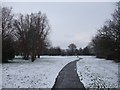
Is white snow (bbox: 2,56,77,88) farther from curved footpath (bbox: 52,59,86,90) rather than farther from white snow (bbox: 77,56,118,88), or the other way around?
white snow (bbox: 77,56,118,88)

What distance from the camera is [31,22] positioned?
61.2 metres

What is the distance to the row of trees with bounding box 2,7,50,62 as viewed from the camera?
5133cm

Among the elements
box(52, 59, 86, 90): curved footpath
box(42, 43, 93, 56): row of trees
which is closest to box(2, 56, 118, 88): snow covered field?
box(52, 59, 86, 90): curved footpath

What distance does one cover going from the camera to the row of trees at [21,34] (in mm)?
51334

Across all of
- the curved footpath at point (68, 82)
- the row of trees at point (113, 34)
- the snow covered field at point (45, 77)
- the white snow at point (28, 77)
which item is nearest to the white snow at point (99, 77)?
the snow covered field at point (45, 77)

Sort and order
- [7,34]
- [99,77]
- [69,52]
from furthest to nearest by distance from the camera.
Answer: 1. [69,52]
2. [7,34]
3. [99,77]

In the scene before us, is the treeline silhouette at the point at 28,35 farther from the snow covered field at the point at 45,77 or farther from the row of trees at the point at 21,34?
the snow covered field at the point at 45,77

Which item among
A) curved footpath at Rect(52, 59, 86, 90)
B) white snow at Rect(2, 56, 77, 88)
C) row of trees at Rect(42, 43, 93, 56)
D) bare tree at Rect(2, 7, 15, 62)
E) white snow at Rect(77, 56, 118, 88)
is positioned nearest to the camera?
curved footpath at Rect(52, 59, 86, 90)

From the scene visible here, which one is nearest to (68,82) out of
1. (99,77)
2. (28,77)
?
(28,77)

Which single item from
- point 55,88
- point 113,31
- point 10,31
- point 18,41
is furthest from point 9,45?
point 55,88

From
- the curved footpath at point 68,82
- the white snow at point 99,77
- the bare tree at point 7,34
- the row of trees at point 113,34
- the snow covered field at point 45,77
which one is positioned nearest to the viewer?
the curved footpath at point 68,82

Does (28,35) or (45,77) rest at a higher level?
(28,35)

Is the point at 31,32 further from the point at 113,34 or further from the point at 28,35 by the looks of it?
the point at 113,34

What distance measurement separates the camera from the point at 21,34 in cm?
6116
